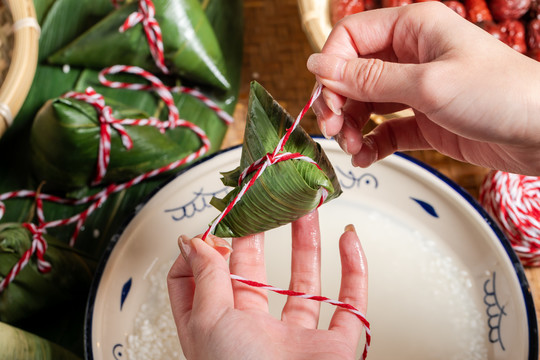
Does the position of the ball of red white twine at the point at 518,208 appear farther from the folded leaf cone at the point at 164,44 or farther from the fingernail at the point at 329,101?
the folded leaf cone at the point at 164,44

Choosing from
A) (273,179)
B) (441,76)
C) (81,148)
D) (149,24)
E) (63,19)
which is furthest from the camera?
(63,19)

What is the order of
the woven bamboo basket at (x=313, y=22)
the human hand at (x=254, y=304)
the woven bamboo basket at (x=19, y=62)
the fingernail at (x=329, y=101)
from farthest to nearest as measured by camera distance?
the woven bamboo basket at (x=313, y=22) → the woven bamboo basket at (x=19, y=62) → the fingernail at (x=329, y=101) → the human hand at (x=254, y=304)

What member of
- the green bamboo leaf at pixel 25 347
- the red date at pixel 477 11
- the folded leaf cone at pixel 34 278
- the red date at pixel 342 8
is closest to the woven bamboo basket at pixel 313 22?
the red date at pixel 342 8

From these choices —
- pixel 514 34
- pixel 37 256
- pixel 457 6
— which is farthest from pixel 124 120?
pixel 514 34

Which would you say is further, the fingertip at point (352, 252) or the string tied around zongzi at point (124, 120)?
the string tied around zongzi at point (124, 120)

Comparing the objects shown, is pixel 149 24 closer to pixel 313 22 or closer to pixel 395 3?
pixel 313 22

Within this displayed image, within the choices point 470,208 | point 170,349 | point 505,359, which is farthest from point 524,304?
point 170,349
